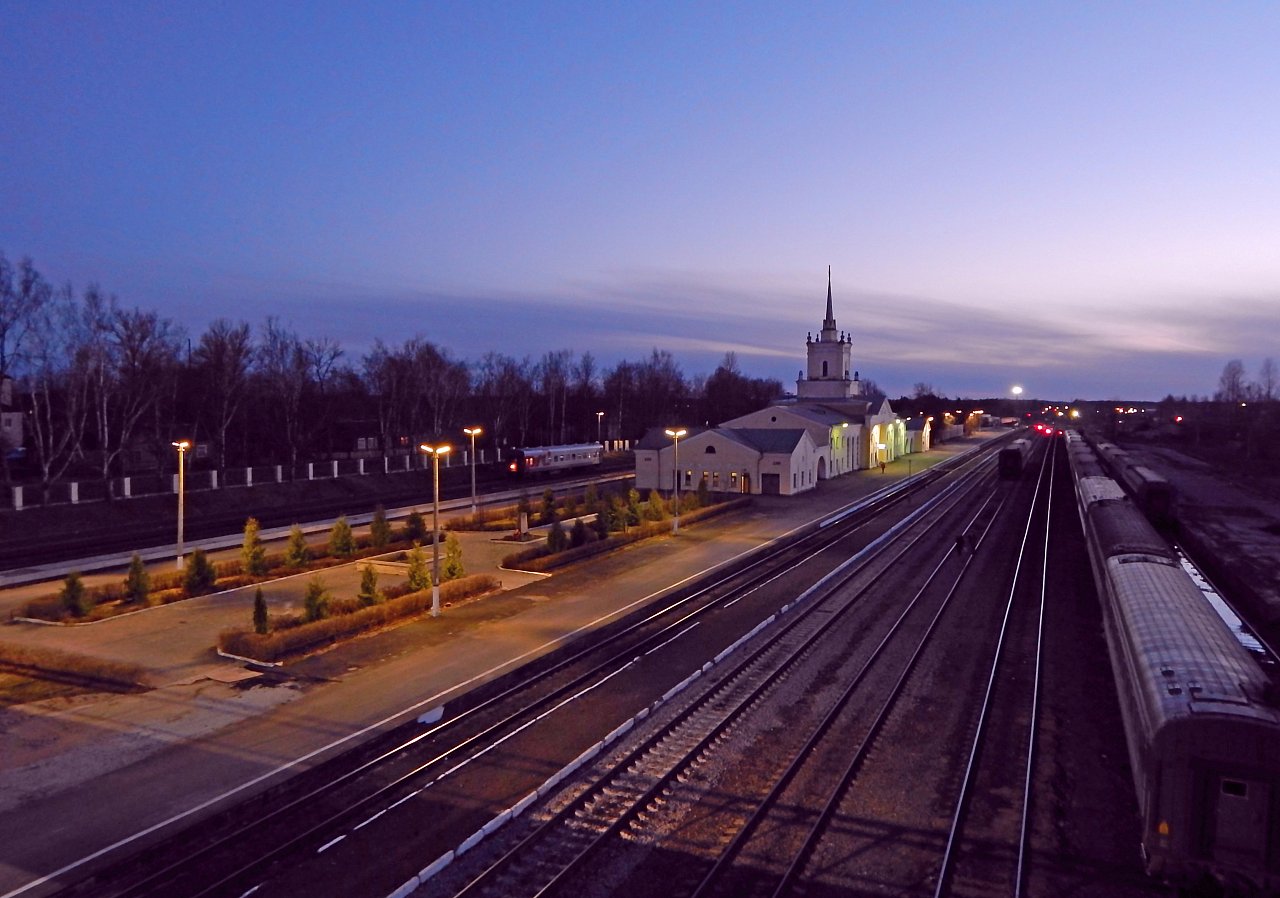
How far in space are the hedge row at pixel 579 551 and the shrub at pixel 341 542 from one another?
5.52m

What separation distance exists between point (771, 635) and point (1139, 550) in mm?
8934

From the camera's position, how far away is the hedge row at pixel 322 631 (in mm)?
16922

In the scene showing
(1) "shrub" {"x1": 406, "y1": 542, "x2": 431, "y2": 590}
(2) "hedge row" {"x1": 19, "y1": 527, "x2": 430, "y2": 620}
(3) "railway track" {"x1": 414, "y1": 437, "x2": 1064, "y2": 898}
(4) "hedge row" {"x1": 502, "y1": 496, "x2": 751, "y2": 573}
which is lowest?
(3) "railway track" {"x1": 414, "y1": 437, "x2": 1064, "y2": 898}

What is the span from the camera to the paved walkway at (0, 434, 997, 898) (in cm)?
1030

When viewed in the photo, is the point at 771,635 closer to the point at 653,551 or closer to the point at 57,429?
the point at 653,551

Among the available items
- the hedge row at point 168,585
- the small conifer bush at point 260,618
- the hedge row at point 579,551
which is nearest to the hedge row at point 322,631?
the small conifer bush at point 260,618

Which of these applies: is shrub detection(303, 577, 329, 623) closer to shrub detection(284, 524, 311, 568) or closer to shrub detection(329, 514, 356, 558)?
shrub detection(284, 524, 311, 568)

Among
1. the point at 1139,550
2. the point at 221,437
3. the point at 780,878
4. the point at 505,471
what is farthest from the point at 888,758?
the point at 505,471

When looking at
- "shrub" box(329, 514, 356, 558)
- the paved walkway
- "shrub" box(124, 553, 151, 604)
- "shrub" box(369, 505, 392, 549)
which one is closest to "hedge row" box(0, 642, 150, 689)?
the paved walkway

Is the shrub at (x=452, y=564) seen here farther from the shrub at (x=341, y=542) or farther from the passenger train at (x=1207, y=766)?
the passenger train at (x=1207, y=766)

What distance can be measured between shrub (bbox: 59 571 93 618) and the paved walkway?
892mm

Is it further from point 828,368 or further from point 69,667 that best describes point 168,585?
point 828,368

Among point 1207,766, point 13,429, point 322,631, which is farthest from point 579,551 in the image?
point 13,429

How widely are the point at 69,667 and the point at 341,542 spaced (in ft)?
40.9
